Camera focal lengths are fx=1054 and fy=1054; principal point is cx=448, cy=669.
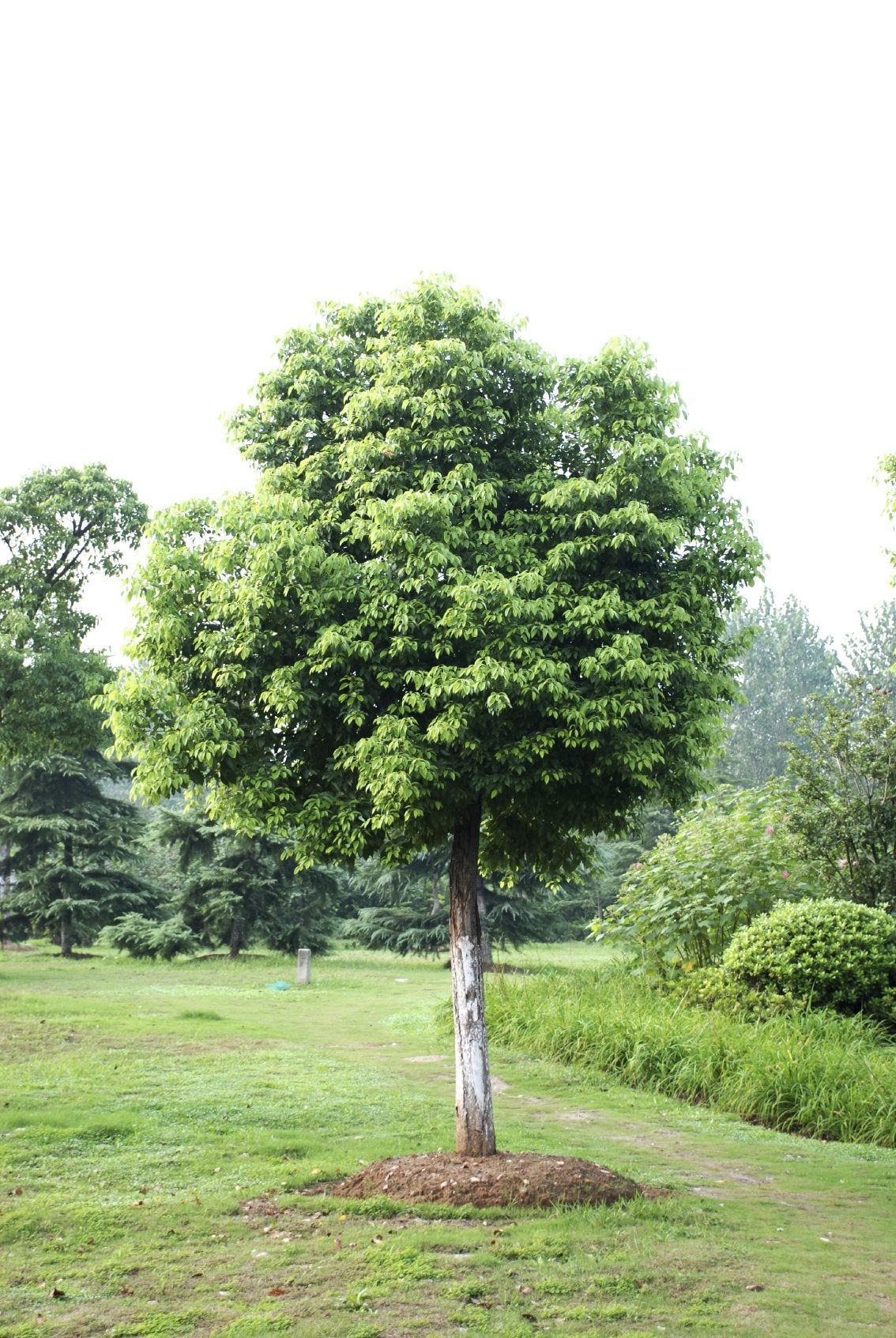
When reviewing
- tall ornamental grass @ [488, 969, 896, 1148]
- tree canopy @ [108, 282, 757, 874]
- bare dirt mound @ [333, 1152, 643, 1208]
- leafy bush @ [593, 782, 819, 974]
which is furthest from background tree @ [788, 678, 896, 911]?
bare dirt mound @ [333, 1152, 643, 1208]

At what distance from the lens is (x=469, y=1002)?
7.05 metres

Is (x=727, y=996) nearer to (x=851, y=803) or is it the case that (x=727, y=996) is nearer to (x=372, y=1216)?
(x=851, y=803)

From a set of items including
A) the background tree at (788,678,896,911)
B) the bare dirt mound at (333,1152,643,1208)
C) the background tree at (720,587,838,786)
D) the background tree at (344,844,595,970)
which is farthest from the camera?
the background tree at (720,587,838,786)

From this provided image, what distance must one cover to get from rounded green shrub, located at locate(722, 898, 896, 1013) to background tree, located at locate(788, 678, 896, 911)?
1.56m

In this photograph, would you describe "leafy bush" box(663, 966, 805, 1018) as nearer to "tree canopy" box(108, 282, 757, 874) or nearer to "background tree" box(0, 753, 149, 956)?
"tree canopy" box(108, 282, 757, 874)

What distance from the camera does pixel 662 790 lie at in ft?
23.6

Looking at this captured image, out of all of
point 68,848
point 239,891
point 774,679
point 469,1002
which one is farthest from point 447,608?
point 774,679

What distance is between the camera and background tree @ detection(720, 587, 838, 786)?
6169 centimetres

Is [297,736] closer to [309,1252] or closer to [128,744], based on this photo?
[128,744]

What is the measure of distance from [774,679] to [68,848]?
48.9 meters

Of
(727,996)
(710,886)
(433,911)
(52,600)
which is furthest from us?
(433,911)

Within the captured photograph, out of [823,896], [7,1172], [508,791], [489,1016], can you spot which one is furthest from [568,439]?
[489,1016]

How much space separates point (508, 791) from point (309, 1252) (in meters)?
2.87

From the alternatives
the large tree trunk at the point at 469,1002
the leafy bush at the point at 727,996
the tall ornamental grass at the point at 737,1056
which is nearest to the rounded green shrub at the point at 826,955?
the leafy bush at the point at 727,996
